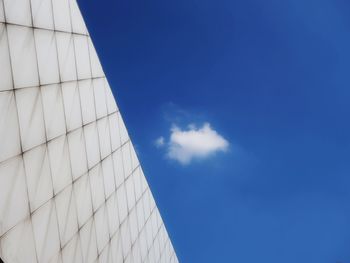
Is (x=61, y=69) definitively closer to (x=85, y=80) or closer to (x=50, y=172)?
(x=85, y=80)

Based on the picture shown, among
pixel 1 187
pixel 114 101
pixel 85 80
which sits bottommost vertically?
pixel 1 187

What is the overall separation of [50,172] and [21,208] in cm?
210

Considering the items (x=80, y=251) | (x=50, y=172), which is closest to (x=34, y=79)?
(x=50, y=172)

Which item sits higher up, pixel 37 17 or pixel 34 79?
pixel 37 17

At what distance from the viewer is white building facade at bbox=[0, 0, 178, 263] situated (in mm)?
10492

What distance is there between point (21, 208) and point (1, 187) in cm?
122

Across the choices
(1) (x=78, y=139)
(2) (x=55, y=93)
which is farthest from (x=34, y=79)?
(1) (x=78, y=139)

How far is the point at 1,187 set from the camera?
10.0 meters

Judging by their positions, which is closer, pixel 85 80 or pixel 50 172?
pixel 50 172

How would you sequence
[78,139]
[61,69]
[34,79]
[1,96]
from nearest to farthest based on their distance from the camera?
[1,96] → [34,79] → [61,69] → [78,139]

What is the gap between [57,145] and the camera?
1345 cm

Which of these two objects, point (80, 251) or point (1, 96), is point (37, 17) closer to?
point (1, 96)

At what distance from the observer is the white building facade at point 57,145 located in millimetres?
10492

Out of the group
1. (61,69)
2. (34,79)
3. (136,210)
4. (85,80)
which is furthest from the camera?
(136,210)
